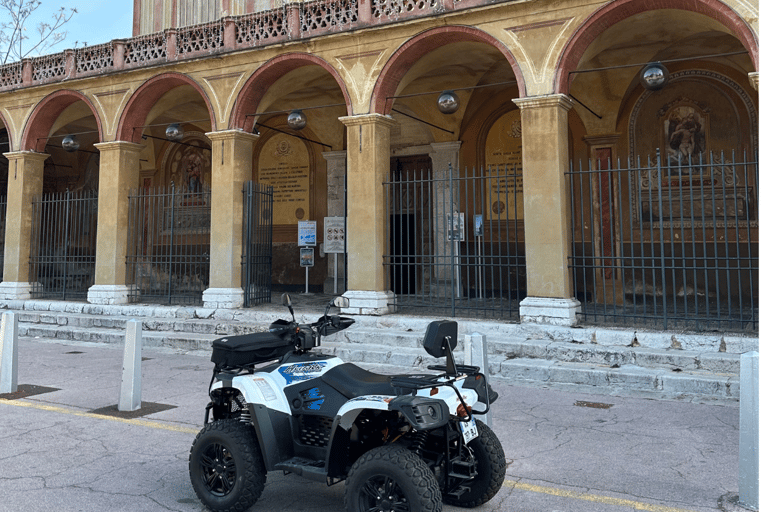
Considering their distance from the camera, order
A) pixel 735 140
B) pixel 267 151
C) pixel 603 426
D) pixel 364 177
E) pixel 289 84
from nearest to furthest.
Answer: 1. pixel 603 426
2. pixel 364 177
3. pixel 735 140
4. pixel 289 84
5. pixel 267 151

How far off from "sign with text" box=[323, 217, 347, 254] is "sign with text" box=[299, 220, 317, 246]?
765 mm

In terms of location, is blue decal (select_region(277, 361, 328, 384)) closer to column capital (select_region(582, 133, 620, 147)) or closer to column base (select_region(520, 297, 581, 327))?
column base (select_region(520, 297, 581, 327))

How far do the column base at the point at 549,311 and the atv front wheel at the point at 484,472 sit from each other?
5615 millimetres

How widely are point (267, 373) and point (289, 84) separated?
9.93m

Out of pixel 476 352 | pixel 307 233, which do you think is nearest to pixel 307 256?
pixel 307 233

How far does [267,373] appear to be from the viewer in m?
3.47

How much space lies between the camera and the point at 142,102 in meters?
12.8

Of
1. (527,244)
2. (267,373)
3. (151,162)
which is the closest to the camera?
(267,373)

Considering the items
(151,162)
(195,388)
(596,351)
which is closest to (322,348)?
(195,388)

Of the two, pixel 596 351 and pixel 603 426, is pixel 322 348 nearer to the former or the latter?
pixel 596 351

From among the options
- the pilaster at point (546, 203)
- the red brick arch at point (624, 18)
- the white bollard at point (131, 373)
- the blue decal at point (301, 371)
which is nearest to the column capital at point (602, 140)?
the red brick arch at point (624, 18)

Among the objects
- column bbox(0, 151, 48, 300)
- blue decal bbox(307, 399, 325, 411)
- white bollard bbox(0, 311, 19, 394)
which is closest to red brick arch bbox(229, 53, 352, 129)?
column bbox(0, 151, 48, 300)

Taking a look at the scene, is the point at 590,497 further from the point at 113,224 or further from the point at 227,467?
the point at 113,224

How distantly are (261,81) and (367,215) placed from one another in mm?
3769
